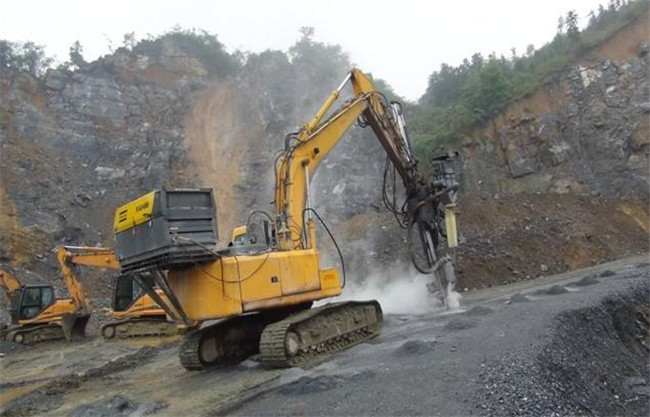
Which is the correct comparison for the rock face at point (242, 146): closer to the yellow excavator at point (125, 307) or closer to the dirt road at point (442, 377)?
the yellow excavator at point (125, 307)

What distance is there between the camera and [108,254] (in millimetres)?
15094

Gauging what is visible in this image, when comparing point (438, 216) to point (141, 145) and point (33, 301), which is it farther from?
point (141, 145)

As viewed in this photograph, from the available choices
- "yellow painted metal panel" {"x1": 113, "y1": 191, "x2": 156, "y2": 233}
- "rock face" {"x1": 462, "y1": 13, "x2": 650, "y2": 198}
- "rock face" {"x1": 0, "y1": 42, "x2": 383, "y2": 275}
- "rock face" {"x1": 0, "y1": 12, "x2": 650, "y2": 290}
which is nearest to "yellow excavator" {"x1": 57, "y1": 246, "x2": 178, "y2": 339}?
"yellow painted metal panel" {"x1": 113, "y1": 191, "x2": 156, "y2": 233}

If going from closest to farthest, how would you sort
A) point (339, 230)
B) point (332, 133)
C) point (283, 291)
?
point (283, 291)
point (332, 133)
point (339, 230)

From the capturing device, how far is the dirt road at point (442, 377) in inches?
183

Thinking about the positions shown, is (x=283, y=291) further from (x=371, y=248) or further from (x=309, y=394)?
(x=371, y=248)

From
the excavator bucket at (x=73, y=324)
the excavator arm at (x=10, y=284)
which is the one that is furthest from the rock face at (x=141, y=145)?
the excavator bucket at (x=73, y=324)

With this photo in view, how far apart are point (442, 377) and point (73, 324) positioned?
12.8 m

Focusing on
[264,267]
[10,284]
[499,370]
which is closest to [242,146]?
[10,284]

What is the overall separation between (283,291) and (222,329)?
1.46 m

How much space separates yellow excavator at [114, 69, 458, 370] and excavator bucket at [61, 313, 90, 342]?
826 cm

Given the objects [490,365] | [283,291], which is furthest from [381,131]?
[490,365]

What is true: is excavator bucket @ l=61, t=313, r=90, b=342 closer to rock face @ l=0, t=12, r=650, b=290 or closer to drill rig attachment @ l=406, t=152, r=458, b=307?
rock face @ l=0, t=12, r=650, b=290

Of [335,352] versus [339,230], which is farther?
[339,230]
